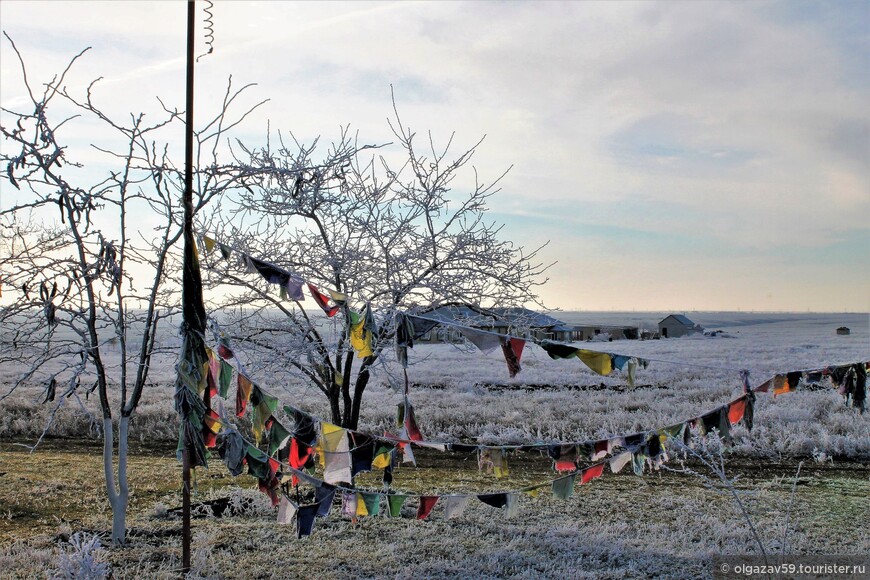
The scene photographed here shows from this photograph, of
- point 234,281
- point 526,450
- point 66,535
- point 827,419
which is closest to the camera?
point 66,535

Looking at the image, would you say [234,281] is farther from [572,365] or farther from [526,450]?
[572,365]

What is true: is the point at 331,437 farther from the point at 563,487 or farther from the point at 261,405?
the point at 563,487

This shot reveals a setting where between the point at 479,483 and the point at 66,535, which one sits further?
the point at 479,483

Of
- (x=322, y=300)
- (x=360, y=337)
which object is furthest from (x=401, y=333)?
(x=322, y=300)

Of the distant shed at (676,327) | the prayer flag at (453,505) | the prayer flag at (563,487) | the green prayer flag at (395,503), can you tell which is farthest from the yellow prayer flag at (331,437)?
the distant shed at (676,327)

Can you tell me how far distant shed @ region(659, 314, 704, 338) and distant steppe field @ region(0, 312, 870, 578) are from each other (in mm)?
22643

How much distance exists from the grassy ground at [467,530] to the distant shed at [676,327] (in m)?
30.6

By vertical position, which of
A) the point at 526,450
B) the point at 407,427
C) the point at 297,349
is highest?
the point at 297,349

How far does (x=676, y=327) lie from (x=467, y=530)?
36918mm

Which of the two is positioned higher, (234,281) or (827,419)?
(234,281)

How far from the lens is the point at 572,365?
27.9m

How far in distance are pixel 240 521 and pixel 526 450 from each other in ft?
24.2

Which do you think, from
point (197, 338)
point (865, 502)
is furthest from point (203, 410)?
point (865, 502)

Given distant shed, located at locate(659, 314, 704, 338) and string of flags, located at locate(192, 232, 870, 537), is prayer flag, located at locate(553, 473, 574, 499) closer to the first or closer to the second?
string of flags, located at locate(192, 232, 870, 537)
